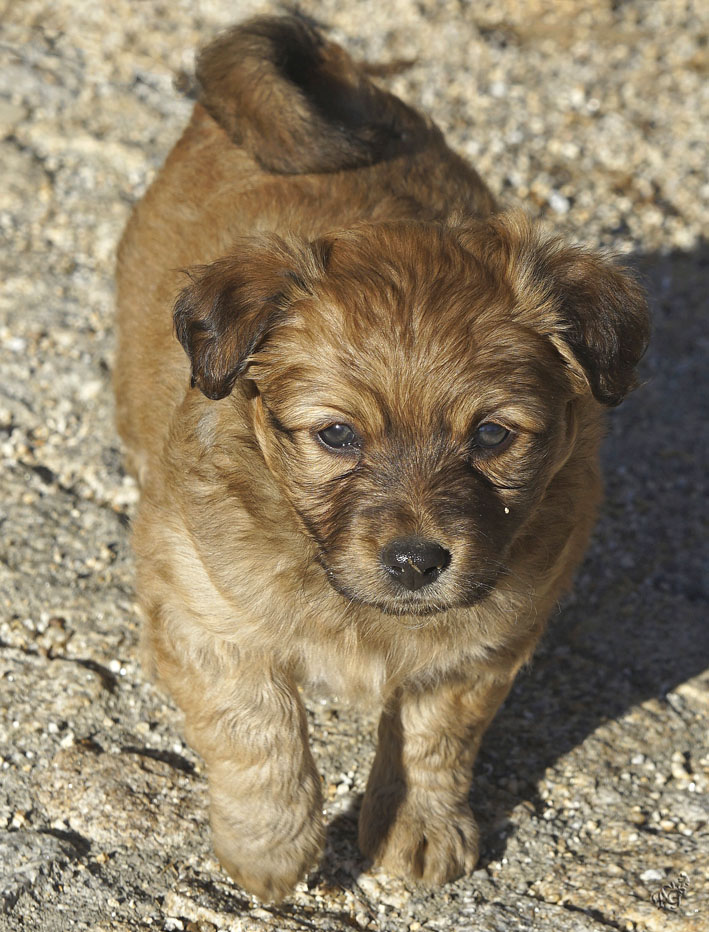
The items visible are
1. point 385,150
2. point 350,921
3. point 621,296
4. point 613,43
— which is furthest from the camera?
point 613,43

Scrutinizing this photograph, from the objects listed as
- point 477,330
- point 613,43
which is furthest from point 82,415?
point 613,43

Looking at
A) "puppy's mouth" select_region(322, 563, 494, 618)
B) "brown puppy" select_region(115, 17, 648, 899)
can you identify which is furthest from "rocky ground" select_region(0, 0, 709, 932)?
"puppy's mouth" select_region(322, 563, 494, 618)

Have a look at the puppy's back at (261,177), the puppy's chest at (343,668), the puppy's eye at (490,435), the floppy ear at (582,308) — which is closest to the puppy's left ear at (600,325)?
the floppy ear at (582,308)

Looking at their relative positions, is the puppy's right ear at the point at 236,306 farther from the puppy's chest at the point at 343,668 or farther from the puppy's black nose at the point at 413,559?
the puppy's chest at the point at 343,668

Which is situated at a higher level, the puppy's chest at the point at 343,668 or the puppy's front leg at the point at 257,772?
the puppy's chest at the point at 343,668

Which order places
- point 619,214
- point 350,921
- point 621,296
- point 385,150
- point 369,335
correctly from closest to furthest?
point 369,335
point 621,296
point 350,921
point 385,150
point 619,214

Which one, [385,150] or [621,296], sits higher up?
[621,296]

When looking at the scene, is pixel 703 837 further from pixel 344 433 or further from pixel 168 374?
pixel 168 374

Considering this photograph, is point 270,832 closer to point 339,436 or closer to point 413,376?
point 339,436
